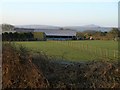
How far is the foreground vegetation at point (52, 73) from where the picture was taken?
22.8 ft

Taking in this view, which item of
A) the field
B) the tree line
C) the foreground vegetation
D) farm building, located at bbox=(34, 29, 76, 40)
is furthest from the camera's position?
farm building, located at bbox=(34, 29, 76, 40)

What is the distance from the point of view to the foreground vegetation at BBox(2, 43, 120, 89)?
22.8ft

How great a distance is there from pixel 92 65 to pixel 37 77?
1.53 meters

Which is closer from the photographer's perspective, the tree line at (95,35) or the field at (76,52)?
the field at (76,52)

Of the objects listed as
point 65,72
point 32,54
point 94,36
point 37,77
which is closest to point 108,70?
point 65,72

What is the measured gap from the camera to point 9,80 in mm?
7266

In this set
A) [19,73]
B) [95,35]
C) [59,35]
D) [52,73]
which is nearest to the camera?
[19,73]

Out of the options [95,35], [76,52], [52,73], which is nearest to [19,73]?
[52,73]

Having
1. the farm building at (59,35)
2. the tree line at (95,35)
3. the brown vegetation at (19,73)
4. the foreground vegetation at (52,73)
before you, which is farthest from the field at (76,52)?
the farm building at (59,35)

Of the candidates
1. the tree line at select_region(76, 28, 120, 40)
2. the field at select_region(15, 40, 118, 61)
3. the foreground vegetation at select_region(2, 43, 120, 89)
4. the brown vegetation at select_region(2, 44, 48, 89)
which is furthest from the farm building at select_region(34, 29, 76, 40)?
the brown vegetation at select_region(2, 44, 48, 89)

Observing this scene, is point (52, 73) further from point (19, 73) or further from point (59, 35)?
point (59, 35)

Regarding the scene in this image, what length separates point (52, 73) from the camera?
7484 millimetres

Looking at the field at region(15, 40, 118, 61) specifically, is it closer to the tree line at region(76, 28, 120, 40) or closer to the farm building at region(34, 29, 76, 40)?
the tree line at region(76, 28, 120, 40)

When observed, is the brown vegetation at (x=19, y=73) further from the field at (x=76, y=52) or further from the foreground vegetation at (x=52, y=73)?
the field at (x=76, y=52)
